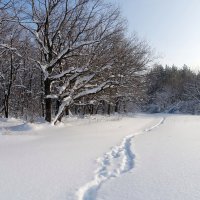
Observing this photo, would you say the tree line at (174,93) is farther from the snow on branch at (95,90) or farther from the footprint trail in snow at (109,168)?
the footprint trail in snow at (109,168)

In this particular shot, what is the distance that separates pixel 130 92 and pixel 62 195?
27.5 m

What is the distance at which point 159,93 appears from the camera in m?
87.0

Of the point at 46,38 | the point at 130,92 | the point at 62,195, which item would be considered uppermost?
the point at 46,38

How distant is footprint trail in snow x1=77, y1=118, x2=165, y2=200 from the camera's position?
18.1ft

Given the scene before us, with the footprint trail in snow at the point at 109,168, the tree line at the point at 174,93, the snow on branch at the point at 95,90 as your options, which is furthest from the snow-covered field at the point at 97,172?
the tree line at the point at 174,93

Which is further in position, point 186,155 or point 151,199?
point 186,155

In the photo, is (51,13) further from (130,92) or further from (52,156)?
(130,92)

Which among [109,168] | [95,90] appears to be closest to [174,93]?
[95,90]

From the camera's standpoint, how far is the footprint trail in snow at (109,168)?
551cm

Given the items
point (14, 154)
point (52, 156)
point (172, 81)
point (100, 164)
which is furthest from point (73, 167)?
point (172, 81)

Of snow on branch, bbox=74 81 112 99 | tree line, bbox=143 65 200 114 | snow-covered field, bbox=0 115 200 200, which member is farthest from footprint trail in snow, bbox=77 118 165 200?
tree line, bbox=143 65 200 114

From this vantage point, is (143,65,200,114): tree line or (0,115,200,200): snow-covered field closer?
(0,115,200,200): snow-covered field

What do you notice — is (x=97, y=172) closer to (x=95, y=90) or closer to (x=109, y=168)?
(x=109, y=168)

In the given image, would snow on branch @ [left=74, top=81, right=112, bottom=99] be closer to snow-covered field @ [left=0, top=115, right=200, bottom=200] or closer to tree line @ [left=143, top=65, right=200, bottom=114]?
snow-covered field @ [left=0, top=115, right=200, bottom=200]
